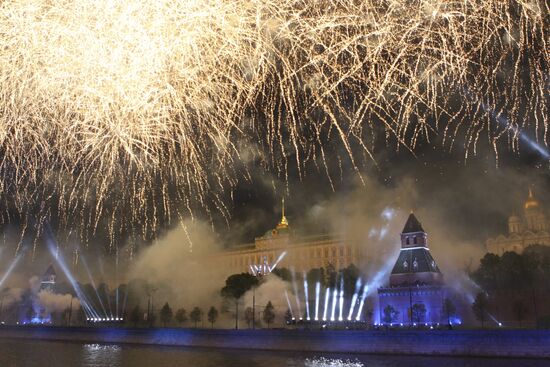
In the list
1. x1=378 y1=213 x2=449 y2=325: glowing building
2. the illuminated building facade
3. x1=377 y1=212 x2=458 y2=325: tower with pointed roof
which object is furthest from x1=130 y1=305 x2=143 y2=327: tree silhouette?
x1=378 y1=213 x2=449 y2=325: glowing building

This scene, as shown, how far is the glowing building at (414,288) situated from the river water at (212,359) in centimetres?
1897

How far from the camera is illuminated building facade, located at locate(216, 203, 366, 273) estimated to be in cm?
Result: 8325

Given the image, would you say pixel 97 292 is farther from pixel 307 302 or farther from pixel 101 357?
pixel 101 357

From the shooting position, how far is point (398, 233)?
71000 millimetres

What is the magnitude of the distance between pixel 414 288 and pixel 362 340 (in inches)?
807

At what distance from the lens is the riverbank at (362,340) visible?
102 feet

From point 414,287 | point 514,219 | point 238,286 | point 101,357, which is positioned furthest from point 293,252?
point 101,357

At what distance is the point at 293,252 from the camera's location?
90.4 metres

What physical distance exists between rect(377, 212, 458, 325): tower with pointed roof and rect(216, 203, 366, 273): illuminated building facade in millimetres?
16154

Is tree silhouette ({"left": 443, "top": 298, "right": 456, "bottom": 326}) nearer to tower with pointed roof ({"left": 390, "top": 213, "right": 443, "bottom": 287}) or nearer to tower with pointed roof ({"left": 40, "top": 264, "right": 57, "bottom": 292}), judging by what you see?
tower with pointed roof ({"left": 390, "top": 213, "right": 443, "bottom": 287})

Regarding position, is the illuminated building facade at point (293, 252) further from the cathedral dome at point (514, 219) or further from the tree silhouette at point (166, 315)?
the tree silhouette at point (166, 315)

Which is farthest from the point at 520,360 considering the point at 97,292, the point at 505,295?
the point at 97,292

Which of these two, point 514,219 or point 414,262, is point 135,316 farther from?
point 514,219

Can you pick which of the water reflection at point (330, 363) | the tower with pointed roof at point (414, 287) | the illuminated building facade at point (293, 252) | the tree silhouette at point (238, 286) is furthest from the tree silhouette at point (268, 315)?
the illuminated building facade at point (293, 252)
